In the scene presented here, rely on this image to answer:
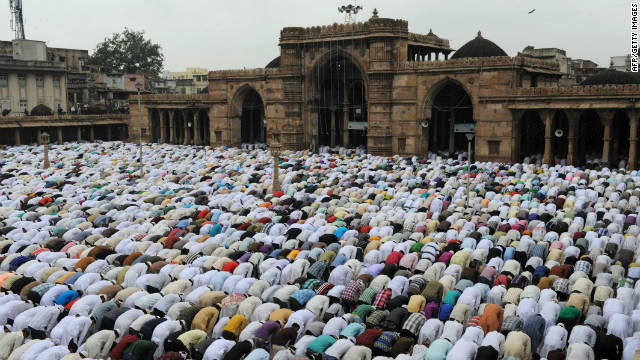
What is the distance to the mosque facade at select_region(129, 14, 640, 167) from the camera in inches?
1246

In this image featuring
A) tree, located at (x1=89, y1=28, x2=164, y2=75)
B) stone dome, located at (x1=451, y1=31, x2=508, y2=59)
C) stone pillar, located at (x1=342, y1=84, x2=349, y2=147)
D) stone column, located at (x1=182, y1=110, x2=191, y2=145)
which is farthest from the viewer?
tree, located at (x1=89, y1=28, x2=164, y2=75)

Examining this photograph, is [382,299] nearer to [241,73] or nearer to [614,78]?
[614,78]

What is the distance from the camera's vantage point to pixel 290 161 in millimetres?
33688

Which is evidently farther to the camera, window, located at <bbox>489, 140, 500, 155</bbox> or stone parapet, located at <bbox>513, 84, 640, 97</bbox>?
window, located at <bbox>489, 140, 500, 155</bbox>

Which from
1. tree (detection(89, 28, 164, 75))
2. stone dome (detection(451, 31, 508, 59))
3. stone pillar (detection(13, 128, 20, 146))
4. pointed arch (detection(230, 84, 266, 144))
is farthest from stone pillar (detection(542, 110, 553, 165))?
tree (detection(89, 28, 164, 75))

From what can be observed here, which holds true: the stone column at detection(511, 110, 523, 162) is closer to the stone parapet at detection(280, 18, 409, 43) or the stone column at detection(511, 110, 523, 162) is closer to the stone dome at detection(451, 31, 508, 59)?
the stone dome at detection(451, 31, 508, 59)

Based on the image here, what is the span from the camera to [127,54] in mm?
72812

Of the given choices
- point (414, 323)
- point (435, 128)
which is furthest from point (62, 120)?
point (414, 323)

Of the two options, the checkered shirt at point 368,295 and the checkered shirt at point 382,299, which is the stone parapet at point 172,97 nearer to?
the checkered shirt at point 368,295

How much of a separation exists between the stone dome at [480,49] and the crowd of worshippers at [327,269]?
1355 cm

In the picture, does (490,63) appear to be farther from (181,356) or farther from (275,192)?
(181,356)

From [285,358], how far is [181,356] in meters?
1.93

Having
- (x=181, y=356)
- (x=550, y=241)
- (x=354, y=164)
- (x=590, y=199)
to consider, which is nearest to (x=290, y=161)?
(x=354, y=164)

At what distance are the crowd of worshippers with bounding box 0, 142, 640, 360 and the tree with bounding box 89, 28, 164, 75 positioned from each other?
1953 inches
